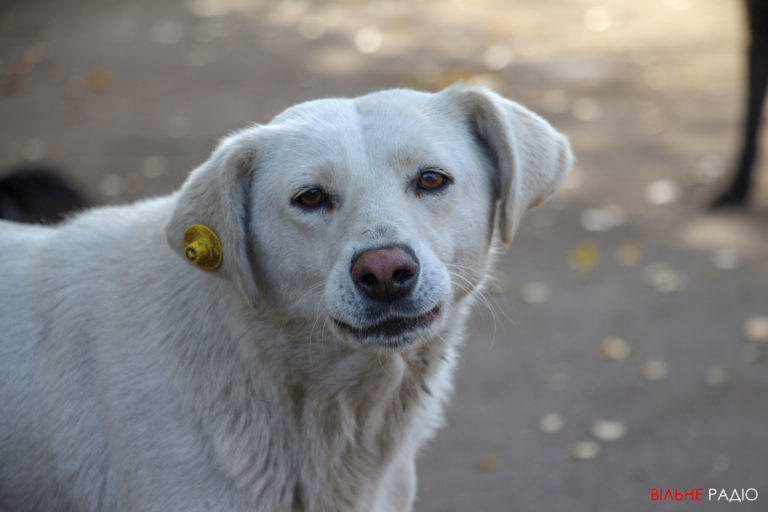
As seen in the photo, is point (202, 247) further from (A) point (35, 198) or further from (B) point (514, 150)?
(A) point (35, 198)

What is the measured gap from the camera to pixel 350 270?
2.39 metres

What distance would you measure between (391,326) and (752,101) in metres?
5.13

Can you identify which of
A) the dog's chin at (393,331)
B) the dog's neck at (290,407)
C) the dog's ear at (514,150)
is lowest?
the dog's neck at (290,407)

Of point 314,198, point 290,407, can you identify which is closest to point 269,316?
point 290,407

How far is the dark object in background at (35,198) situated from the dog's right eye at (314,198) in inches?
72.8

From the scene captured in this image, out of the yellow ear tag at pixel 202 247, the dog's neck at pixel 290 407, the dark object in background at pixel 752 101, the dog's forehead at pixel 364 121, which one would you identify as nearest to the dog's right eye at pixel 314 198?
the dog's forehead at pixel 364 121

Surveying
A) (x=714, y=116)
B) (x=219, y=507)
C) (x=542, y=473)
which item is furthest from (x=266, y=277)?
(x=714, y=116)

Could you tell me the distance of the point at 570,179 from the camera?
7320 mm

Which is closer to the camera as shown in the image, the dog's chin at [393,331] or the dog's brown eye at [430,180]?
the dog's chin at [393,331]

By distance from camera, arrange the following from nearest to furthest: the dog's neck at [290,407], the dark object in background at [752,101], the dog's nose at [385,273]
→ 1. the dog's nose at [385,273]
2. the dog's neck at [290,407]
3. the dark object in background at [752,101]

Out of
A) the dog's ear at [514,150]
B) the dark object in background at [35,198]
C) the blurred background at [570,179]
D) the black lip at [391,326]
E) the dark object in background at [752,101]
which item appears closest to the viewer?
the black lip at [391,326]

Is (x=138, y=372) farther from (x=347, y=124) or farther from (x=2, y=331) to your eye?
(x=347, y=124)

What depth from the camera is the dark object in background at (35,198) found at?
398 cm

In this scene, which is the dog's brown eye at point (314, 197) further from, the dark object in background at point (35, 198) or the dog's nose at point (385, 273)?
the dark object in background at point (35, 198)
